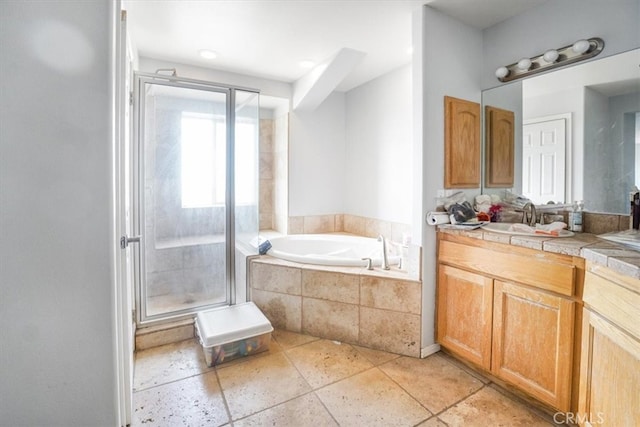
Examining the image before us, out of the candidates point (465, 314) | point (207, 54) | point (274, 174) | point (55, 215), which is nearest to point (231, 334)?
point (55, 215)

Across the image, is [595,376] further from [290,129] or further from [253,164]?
[290,129]

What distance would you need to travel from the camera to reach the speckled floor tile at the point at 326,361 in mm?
1912

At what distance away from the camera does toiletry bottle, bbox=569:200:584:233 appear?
73.7 inches

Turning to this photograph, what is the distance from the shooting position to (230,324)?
6.96 feet

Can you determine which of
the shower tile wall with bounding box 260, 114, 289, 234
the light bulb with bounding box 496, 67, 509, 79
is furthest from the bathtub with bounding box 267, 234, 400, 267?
the light bulb with bounding box 496, 67, 509, 79

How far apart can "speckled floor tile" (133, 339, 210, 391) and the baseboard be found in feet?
4.73

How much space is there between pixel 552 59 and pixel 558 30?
209 mm

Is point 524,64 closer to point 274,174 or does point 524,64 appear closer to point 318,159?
point 318,159

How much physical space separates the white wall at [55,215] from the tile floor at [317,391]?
790mm

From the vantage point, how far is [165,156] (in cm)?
230

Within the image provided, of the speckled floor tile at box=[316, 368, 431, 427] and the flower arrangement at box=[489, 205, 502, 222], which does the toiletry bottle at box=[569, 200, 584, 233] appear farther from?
the speckled floor tile at box=[316, 368, 431, 427]

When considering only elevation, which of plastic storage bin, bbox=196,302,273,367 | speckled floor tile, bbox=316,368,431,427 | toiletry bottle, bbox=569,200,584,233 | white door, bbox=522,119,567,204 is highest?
white door, bbox=522,119,567,204

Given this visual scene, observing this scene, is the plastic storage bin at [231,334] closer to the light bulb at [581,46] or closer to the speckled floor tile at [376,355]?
the speckled floor tile at [376,355]

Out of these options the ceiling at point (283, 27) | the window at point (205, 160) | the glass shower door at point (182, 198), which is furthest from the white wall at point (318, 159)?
the glass shower door at point (182, 198)
